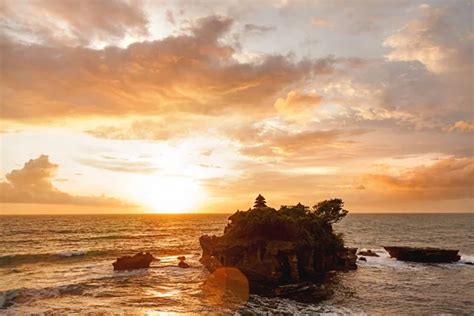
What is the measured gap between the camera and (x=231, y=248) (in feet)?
163

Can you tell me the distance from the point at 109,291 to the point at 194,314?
1345 cm

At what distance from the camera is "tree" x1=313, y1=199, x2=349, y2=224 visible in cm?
5931

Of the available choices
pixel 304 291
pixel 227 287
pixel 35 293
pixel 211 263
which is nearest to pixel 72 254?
pixel 35 293

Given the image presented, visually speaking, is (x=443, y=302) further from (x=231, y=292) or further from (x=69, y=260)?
(x=69, y=260)

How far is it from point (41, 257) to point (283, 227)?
4601 cm

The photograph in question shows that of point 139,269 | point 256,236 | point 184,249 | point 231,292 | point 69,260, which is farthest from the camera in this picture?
point 184,249

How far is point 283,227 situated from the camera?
50.7 meters

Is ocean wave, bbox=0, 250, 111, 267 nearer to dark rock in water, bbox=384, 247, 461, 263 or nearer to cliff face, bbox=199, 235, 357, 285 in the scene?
cliff face, bbox=199, 235, 357, 285

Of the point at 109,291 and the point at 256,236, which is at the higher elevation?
the point at 256,236

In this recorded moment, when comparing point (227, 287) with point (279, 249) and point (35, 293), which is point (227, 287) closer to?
point (279, 249)

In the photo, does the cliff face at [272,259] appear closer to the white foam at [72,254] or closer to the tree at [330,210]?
the tree at [330,210]

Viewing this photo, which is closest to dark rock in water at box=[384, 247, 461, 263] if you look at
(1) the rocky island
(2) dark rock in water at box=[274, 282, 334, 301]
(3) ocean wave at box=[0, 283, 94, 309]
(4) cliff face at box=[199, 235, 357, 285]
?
(1) the rocky island

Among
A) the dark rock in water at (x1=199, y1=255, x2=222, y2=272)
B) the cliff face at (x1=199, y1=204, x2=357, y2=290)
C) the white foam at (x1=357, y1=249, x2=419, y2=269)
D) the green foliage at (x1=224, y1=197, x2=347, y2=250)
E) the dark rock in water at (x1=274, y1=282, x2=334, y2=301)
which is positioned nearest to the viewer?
the dark rock in water at (x1=274, y1=282, x2=334, y2=301)

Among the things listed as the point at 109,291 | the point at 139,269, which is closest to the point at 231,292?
the point at 109,291
